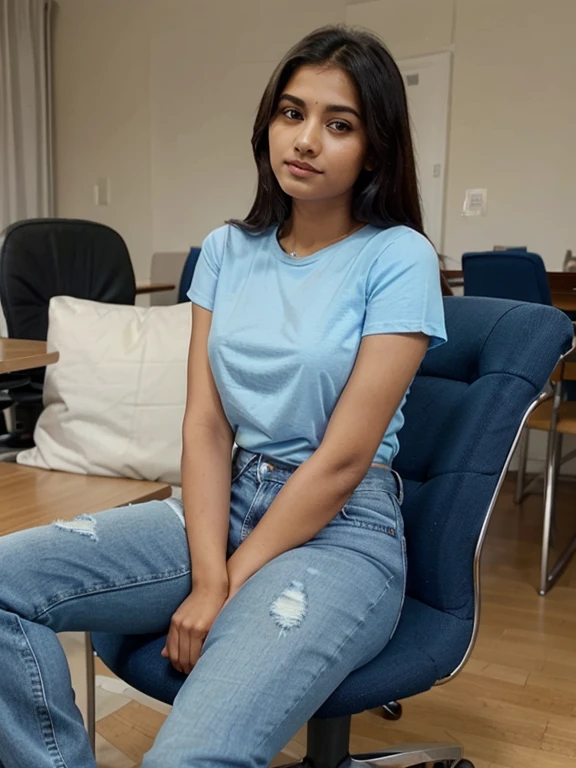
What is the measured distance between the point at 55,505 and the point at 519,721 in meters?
1.05

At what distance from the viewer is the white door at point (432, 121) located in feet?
11.8

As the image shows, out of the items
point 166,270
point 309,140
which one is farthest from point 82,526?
point 166,270

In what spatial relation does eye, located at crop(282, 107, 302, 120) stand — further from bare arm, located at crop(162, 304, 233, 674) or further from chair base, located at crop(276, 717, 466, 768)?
chair base, located at crop(276, 717, 466, 768)

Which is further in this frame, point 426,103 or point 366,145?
point 426,103

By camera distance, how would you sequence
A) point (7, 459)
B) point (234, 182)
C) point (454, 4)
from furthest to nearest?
point (234, 182)
point (454, 4)
point (7, 459)

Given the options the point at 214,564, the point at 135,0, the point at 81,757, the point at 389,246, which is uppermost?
the point at 135,0

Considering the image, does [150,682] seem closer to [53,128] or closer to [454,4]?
[454,4]

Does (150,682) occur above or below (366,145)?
below

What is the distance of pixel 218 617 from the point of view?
2.83 ft

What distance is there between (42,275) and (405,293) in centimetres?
156

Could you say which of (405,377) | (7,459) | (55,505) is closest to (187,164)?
(7,459)

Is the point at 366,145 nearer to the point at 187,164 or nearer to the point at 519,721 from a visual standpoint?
the point at 519,721

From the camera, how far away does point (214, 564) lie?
0.93m

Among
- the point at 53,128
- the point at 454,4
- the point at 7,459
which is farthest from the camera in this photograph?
the point at 53,128
